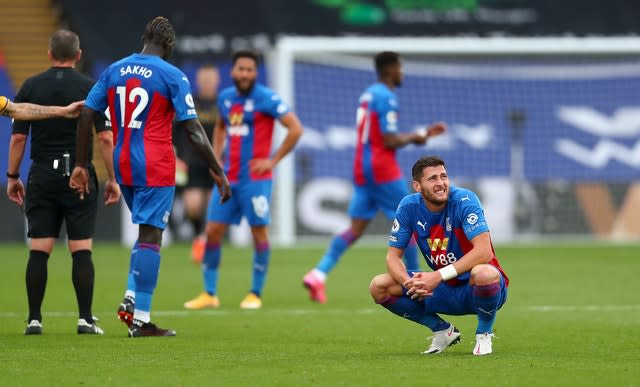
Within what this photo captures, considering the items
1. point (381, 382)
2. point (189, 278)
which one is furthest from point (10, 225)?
point (381, 382)

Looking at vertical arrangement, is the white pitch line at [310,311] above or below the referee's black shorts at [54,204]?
below

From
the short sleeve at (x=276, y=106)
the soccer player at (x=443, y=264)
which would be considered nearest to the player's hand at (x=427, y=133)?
the short sleeve at (x=276, y=106)

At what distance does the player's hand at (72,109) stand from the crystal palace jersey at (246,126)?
3056mm

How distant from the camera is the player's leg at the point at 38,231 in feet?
29.4

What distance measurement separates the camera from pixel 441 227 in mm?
7688

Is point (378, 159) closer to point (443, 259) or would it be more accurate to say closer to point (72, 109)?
point (72, 109)

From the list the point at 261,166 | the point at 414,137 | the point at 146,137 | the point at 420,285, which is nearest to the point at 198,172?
the point at 414,137

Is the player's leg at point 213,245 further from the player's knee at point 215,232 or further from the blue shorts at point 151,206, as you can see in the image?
the blue shorts at point 151,206

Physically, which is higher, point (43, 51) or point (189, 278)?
point (43, 51)

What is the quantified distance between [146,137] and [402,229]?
6.61 ft

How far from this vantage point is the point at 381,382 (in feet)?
21.0

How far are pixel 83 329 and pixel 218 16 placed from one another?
15475mm

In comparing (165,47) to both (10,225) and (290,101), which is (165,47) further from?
(10,225)

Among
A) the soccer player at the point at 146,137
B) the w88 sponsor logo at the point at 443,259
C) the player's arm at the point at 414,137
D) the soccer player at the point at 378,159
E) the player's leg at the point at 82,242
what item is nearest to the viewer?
the w88 sponsor logo at the point at 443,259
